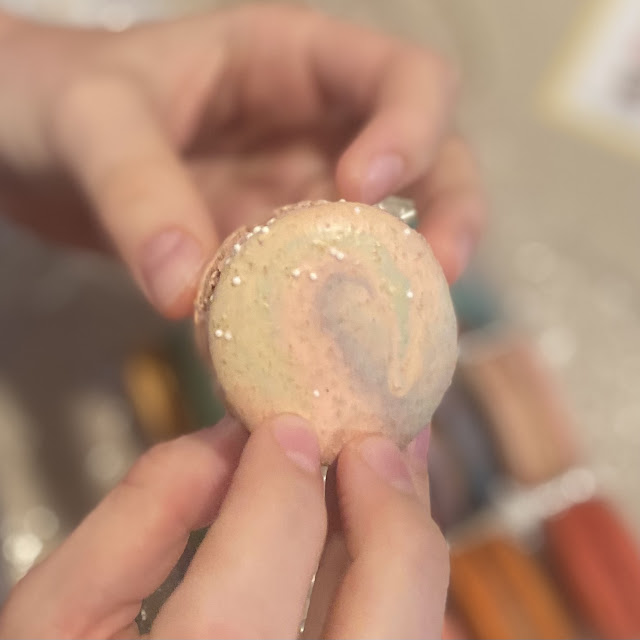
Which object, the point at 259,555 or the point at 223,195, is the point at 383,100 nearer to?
the point at 223,195

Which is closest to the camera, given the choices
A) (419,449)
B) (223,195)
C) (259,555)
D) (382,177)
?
(259,555)

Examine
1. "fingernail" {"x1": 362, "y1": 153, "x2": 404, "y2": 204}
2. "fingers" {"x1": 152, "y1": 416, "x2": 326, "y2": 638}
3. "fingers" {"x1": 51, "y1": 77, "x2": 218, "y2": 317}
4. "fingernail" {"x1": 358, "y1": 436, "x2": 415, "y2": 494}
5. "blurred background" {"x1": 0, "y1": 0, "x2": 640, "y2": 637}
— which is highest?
"fingernail" {"x1": 362, "y1": 153, "x2": 404, "y2": 204}

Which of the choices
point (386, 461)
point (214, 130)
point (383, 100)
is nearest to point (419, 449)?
point (386, 461)

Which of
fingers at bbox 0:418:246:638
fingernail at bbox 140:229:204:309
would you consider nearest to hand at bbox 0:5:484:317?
fingernail at bbox 140:229:204:309

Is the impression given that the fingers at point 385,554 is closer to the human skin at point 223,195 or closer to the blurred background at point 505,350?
the human skin at point 223,195

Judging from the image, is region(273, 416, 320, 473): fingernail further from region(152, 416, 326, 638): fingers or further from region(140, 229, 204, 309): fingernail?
region(140, 229, 204, 309): fingernail

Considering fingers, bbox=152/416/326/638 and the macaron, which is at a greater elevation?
the macaron

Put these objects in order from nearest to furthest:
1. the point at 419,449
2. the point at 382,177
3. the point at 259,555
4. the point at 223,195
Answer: the point at 259,555
the point at 419,449
the point at 382,177
the point at 223,195
